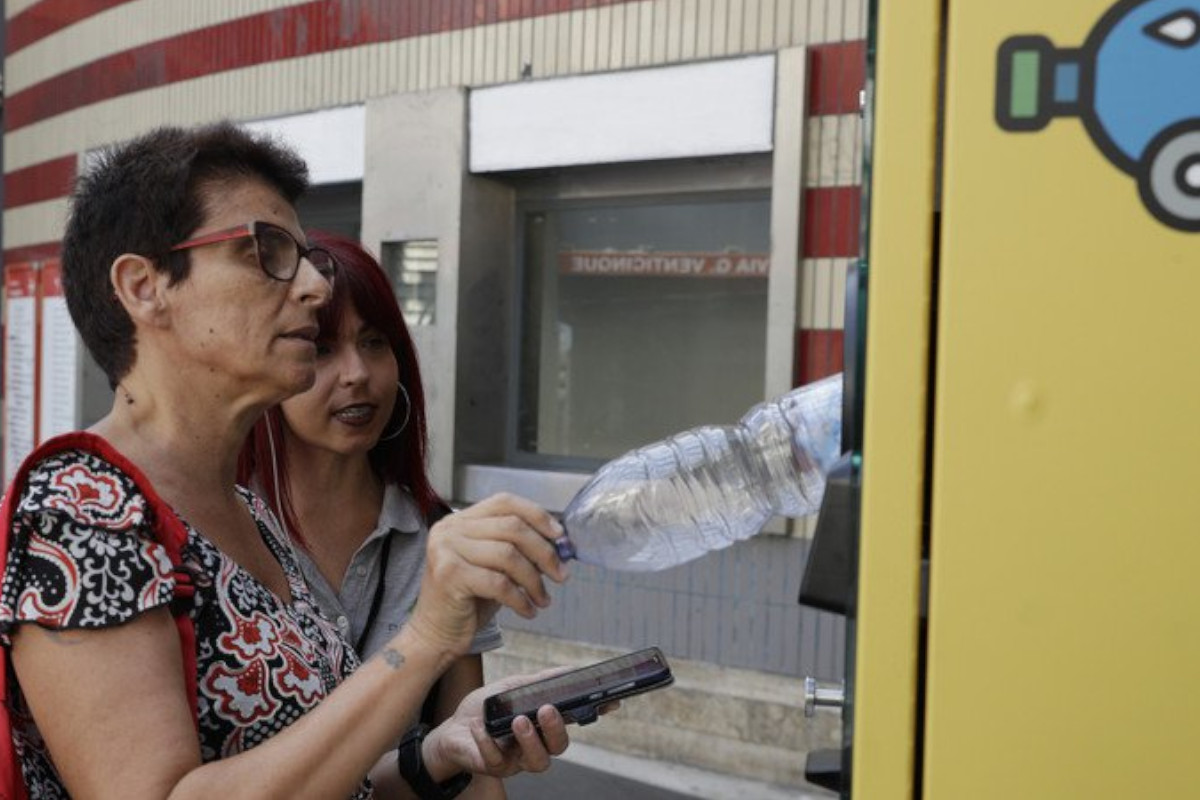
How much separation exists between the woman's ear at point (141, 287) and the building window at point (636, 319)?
Answer: 3951mm

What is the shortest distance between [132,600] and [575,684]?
636mm

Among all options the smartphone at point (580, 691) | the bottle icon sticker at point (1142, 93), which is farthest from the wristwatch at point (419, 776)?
the bottle icon sticker at point (1142, 93)

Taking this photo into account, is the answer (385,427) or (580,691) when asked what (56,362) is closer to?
(385,427)

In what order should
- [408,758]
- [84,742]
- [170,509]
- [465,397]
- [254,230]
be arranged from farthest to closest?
[465,397], [408,758], [254,230], [170,509], [84,742]

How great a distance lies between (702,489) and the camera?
175 cm

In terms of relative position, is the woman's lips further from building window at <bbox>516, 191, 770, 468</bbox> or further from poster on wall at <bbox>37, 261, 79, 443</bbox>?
poster on wall at <bbox>37, 261, 79, 443</bbox>

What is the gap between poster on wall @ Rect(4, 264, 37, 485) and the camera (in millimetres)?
8352

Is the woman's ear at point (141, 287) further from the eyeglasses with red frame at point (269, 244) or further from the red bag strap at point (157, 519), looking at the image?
the red bag strap at point (157, 519)

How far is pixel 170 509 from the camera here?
1365mm

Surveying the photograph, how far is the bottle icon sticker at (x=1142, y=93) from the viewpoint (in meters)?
0.86

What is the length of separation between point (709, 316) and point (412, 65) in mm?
2010

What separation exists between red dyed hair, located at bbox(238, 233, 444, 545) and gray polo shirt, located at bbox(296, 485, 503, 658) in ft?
0.28

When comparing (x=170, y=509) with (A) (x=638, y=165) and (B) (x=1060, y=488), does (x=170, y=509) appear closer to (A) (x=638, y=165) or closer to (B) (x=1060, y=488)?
(B) (x=1060, y=488)

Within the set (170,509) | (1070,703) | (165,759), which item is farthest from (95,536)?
(1070,703)
